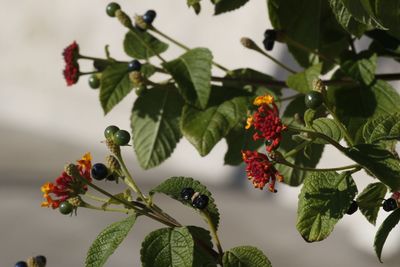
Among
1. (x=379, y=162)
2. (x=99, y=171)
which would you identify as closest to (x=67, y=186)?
(x=99, y=171)

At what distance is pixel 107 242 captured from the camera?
2.24 ft

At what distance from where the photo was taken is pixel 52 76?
2771mm

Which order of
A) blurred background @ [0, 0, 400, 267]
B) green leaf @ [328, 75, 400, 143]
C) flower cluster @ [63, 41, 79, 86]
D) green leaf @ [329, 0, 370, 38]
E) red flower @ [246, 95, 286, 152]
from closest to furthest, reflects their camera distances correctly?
red flower @ [246, 95, 286, 152] → green leaf @ [329, 0, 370, 38] → green leaf @ [328, 75, 400, 143] → flower cluster @ [63, 41, 79, 86] → blurred background @ [0, 0, 400, 267]

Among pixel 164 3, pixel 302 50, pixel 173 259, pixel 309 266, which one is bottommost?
pixel 309 266

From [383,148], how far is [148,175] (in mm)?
1749

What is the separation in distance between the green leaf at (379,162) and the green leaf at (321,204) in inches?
1.7

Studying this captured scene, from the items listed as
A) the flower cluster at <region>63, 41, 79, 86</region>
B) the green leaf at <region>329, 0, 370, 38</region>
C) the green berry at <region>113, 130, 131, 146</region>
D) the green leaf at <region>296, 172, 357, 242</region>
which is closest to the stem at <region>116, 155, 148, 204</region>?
the green berry at <region>113, 130, 131, 146</region>

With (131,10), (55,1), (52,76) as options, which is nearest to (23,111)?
(52,76)

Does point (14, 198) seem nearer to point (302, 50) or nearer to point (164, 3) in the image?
point (164, 3)

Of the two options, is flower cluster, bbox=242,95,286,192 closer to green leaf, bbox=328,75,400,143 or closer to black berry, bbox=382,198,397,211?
black berry, bbox=382,198,397,211

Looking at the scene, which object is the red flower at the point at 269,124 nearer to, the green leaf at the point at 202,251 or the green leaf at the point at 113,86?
the green leaf at the point at 202,251

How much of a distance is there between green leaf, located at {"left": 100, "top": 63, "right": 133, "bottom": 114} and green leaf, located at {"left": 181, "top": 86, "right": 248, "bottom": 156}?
93mm

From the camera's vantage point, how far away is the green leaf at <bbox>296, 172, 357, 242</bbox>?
689 mm

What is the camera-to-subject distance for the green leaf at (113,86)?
988 mm
